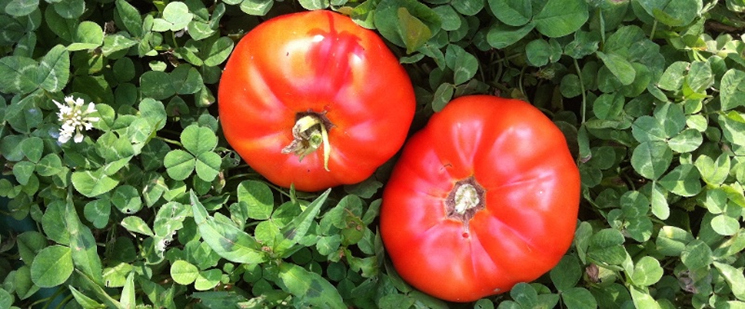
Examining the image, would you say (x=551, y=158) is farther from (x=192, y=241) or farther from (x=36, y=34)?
(x=36, y=34)

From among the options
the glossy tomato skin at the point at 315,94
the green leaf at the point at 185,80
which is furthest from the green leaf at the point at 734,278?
the green leaf at the point at 185,80

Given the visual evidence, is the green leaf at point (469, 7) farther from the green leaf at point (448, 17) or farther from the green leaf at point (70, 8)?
the green leaf at point (70, 8)

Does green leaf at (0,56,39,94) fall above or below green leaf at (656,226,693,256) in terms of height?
above

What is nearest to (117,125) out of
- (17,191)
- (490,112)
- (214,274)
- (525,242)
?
(17,191)

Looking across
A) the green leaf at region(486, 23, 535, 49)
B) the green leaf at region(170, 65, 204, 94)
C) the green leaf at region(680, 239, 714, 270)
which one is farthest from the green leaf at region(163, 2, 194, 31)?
the green leaf at region(680, 239, 714, 270)

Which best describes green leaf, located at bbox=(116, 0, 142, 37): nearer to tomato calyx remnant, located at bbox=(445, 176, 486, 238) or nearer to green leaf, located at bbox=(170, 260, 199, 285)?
green leaf, located at bbox=(170, 260, 199, 285)

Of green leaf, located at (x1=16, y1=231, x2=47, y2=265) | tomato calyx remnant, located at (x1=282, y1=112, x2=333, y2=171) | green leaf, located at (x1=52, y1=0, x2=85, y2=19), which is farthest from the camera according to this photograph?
green leaf, located at (x1=16, y1=231, x2=47, y2=265)

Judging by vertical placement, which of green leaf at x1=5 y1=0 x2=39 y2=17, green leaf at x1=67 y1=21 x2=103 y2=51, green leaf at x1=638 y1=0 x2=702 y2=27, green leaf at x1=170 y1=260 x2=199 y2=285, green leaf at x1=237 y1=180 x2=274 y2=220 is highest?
green leaf at x1=5 y1=0 x2=39 y2=17
